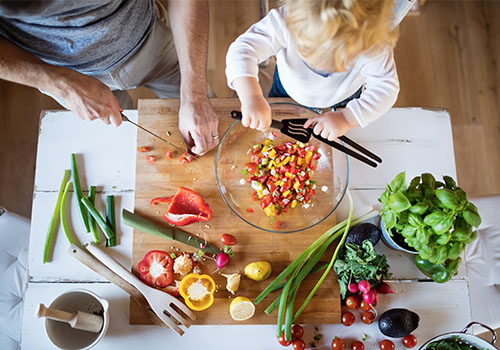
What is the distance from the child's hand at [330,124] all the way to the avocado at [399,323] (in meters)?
0.58

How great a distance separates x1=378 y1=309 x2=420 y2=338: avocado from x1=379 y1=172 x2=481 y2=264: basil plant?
0.81ft

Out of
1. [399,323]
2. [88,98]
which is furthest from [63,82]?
[399,323]

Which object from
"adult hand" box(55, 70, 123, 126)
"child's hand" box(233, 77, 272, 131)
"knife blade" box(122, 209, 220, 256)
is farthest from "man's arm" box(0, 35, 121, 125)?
"child's hand" box(233, 77, 272, 131)

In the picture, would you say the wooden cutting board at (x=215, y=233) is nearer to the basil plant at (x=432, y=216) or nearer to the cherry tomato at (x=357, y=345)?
the cherry tomato at (x=357, y=345)

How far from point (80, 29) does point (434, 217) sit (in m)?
1.20

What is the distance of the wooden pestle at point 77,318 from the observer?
96cm

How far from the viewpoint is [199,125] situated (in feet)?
3.95

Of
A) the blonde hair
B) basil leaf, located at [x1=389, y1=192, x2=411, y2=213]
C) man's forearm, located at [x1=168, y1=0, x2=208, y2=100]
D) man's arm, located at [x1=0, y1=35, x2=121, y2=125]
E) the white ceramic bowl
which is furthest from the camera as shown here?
man's forearm, located at [x1=168, y1=0, x2=208, y2=100]

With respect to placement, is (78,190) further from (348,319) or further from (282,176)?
(348,319)

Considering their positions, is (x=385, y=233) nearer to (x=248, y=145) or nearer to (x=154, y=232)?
(x=248, y=145)

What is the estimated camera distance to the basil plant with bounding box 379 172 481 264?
868 mm

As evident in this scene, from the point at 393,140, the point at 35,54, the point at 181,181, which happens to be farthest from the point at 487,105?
the point at 35,54

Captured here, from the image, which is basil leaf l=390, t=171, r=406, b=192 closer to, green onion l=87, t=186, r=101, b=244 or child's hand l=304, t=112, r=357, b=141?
child's hand l=304, t=112, r=357, b=141

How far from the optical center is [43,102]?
7.00ft
